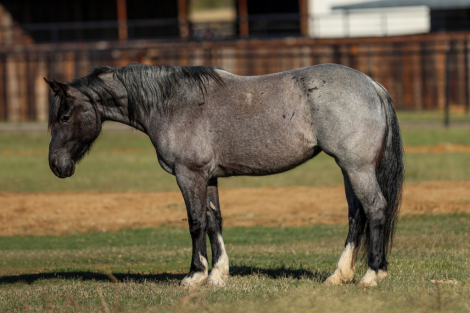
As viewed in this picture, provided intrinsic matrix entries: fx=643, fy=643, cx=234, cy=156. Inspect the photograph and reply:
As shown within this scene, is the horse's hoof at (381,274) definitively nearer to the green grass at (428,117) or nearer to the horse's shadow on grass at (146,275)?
the horse's shadow on grass at (146,275)

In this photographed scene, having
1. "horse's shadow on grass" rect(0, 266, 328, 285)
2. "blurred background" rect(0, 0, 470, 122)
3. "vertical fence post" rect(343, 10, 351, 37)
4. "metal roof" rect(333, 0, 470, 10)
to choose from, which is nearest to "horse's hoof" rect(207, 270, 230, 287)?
"horse's shadow on grass" rect(0, 266, 328, 285)

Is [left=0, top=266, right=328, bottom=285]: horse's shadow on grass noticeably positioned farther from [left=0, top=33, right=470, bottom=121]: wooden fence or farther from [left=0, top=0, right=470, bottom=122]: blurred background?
[left=0, top=33, right=470, bottom=121]: wooden fence

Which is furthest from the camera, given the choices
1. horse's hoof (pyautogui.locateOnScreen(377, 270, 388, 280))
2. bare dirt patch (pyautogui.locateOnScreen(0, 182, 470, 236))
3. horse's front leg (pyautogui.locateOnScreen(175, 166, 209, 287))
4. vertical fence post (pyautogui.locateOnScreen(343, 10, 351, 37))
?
vertical fence post (pyautogui.locateOnScreen(343, 10, 351, 37))

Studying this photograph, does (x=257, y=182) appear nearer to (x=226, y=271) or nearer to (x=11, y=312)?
(x=226, y=271)

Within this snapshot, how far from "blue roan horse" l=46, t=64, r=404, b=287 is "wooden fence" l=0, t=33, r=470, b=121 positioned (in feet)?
68.6

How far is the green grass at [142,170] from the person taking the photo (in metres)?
15.6

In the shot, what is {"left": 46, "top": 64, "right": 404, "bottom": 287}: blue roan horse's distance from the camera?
5.72 meters

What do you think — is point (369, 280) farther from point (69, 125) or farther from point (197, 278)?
point (69, 125)

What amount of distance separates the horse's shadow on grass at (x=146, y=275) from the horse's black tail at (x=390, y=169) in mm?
972

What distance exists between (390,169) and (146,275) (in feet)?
10.3

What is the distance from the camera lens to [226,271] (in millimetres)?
6488

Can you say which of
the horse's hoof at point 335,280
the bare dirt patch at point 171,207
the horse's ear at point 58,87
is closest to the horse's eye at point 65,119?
the horse's ear at point 58,87

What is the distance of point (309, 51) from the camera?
94.5 feet

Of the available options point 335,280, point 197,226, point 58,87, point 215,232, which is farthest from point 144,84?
point 335,280
